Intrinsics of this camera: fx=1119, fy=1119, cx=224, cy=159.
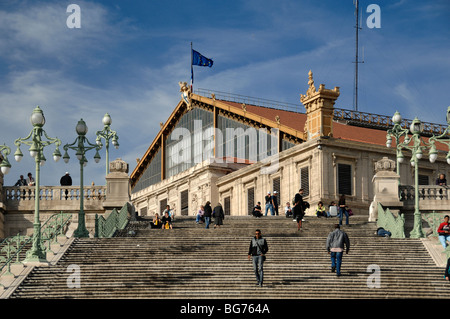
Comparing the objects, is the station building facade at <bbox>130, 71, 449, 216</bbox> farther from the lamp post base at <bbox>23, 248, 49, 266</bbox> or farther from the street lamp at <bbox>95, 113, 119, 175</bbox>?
the lamp post base at <bbox>23, 248, 49, 266</bbox>

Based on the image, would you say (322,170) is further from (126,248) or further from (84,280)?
(84,280)

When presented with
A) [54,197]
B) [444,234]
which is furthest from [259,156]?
[444,234]

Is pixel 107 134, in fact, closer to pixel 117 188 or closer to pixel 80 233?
pixel 117 188

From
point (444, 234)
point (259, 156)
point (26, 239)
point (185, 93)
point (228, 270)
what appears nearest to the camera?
point (228, 270)

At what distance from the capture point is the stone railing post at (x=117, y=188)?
45.6 meters

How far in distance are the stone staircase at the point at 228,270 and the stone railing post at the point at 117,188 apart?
5.99 m

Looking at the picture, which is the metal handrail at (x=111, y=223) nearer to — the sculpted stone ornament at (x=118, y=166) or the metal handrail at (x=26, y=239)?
the metal handrail at (x=26, y=239)

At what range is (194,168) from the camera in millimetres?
65438

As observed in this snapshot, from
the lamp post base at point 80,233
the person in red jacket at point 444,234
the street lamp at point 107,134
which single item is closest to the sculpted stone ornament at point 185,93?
the street lamp at point 107,134

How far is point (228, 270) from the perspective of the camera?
107ft

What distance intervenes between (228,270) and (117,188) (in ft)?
46.6

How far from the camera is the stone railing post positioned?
149ft
